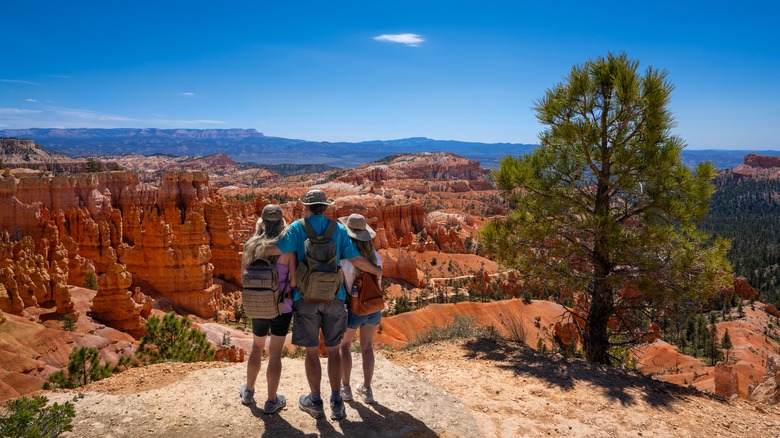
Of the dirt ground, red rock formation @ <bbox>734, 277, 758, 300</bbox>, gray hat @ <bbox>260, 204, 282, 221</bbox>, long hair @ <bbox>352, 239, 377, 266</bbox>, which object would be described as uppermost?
gray hat @ <bbox>260, 204, 282, 221</bbox>

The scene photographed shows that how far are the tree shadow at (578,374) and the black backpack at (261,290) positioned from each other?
3794 millimetres

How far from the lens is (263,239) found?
4.31m

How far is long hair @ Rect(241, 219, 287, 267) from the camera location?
13.9 feet

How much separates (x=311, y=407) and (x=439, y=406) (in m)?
1.41

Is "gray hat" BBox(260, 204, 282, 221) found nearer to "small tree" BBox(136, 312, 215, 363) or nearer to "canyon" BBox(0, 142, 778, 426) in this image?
"canyon" BBox(0, 142, 778, 426)

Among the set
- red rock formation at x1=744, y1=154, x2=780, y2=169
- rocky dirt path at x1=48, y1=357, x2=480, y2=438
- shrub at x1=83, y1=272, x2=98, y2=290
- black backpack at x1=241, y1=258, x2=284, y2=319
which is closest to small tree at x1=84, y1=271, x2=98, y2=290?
shrub at x1=83, y1=272, x2=98, y2=290

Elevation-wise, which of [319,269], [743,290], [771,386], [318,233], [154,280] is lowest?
[743,290]

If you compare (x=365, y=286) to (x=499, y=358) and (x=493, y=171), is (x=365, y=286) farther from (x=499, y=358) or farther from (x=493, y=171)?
(x=493, y=171)

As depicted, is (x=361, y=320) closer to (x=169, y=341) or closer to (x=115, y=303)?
(x=169, y=341)

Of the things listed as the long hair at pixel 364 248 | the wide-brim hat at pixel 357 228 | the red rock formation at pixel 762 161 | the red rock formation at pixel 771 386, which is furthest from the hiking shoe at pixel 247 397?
the red rock formation at pixel 762 161

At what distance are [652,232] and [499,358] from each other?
9.66 feet

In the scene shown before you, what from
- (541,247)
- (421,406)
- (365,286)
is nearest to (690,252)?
(541,247)

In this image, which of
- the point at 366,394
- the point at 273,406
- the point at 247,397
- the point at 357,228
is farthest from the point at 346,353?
the point at 357,228

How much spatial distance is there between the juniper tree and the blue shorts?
3826mm
